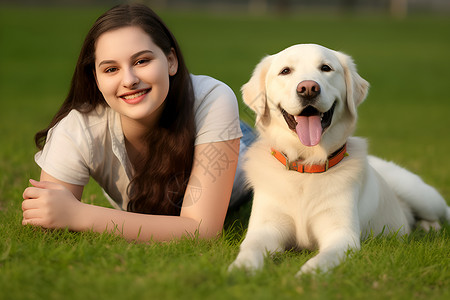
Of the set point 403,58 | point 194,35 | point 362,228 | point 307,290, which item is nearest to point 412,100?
point 403,58

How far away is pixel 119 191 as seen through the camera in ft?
13.3

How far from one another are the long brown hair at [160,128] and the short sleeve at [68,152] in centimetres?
14

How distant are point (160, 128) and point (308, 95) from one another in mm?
1127

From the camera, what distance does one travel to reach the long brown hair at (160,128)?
12.1 feet

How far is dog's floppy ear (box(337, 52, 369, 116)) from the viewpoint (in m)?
3.68

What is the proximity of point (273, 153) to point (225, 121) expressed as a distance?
406mm

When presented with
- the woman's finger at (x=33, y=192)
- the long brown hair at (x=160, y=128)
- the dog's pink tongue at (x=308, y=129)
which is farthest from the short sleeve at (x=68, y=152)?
the dog's pink tongue at (x=308, y=129)

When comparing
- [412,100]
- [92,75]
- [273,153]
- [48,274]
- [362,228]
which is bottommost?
[412,100]

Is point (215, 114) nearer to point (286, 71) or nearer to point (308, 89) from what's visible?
point (286, 71)

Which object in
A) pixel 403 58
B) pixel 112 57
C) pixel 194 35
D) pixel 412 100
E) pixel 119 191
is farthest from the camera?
pixel 194 35

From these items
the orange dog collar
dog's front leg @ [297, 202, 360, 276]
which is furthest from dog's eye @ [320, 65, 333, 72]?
dog's front leg @ [297, 202, 360, 276]

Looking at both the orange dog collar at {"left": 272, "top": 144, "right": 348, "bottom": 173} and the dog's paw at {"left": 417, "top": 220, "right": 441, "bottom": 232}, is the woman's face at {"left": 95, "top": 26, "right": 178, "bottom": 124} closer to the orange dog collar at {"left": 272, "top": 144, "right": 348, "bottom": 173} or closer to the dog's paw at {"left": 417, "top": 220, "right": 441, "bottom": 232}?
the orange dog collar at {"left": 272, "top": 144, "right": 348, "bottom": 173}

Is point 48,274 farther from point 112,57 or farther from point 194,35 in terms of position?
point 194,35

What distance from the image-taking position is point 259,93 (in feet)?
12.6
